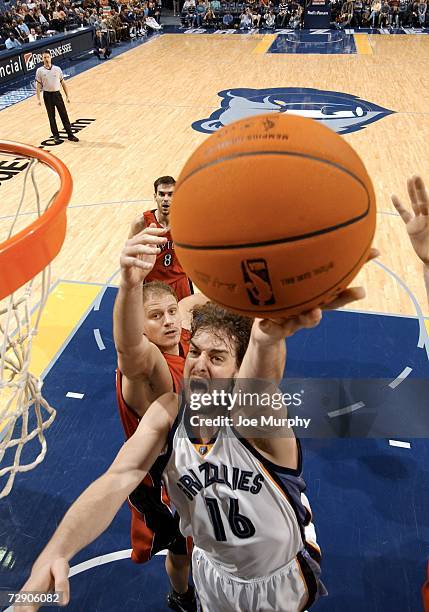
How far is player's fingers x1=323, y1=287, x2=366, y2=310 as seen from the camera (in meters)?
1.36

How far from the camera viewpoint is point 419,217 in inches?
75.8

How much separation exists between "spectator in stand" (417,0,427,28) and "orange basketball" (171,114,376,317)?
24426mm

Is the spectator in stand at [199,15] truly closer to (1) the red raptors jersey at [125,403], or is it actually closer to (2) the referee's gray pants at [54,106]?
(2) the referee's gray pants at [54,106]

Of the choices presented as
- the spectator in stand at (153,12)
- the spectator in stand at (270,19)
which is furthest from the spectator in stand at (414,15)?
the spectator in stand at (153,12)

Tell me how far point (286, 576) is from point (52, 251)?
5.19 ft

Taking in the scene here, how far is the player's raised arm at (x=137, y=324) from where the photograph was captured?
61.4 inches

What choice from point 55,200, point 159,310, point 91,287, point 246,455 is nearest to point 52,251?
point 55,200

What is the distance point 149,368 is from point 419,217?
3.77 feet

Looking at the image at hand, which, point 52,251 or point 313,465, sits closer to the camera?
point 52,251

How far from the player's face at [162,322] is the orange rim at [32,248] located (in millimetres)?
633

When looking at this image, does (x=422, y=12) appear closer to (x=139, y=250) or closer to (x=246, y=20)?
(x=246, y=20)

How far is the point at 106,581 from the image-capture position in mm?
2877

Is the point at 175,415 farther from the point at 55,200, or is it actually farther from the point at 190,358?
the point at 55,200

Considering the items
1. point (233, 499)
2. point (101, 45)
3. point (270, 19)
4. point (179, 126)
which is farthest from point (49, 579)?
point (270, 19)
